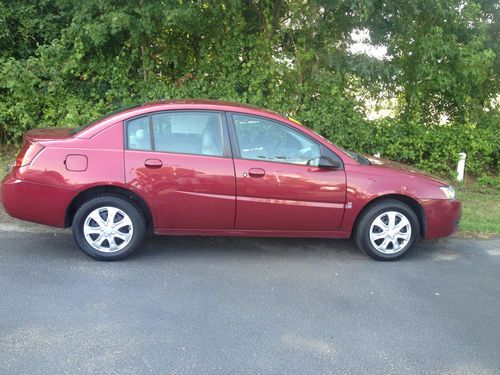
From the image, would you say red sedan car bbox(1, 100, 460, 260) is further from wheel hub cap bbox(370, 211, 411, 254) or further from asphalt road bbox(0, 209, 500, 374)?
asphalt road bbox(0, 209, 500, 374)

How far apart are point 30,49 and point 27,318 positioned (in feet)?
23.0

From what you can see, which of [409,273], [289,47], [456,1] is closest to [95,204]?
[409,273]

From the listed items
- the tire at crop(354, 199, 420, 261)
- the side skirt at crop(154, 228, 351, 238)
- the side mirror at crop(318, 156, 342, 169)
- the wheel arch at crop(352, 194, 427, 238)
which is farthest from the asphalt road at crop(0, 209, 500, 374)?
the side mirror at crop(318, 156, 342, 169)

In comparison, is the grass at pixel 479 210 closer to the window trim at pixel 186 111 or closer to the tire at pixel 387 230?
the tire at pixel 387 230

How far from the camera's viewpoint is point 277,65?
8.73 m

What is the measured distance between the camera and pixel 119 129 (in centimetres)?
481

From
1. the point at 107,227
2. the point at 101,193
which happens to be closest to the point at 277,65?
the point at 101,193

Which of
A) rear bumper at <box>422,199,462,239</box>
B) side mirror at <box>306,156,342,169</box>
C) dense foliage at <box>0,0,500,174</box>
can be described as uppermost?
dense foliage at <box>0,0,500,174</box>

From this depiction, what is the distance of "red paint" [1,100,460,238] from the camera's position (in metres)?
4.68

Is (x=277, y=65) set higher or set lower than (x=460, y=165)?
higher

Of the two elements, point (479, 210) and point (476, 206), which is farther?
point (476, 206)

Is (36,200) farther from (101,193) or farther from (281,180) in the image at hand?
(281,180)

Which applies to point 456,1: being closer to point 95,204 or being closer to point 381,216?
point 381,216

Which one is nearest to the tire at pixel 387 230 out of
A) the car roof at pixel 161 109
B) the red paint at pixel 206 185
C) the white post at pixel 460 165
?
the red paint at pixel 206 185
